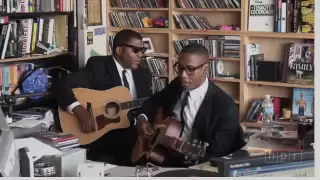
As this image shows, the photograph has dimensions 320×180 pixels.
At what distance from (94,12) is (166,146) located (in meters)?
2.66

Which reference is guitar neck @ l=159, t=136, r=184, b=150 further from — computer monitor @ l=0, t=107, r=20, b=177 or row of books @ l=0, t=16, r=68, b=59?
row of books @ l=0, t=16, r=68, b=59

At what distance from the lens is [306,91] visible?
15.5 ft

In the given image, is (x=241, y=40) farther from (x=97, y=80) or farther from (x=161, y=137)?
(x=161, y=137)

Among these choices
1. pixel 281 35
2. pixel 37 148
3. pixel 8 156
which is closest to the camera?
pixel 8 156

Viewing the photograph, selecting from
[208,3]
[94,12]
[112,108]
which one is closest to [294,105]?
[208,3]

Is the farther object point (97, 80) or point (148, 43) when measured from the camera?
point (148, 43)

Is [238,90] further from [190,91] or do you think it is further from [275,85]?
[190,91]

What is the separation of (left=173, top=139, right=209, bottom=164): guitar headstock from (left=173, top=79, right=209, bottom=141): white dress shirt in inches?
7.1

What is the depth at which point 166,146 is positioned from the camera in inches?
123

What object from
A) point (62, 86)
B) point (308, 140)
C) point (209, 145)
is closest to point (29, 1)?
point (62, 86)

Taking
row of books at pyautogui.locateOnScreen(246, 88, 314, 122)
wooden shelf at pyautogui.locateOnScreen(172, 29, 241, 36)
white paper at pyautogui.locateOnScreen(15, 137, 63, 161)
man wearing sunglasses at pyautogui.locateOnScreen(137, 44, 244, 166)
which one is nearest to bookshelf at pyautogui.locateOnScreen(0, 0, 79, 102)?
wooden shelf at pyautogui.locateOnScreen(172, 29, 241, 36)

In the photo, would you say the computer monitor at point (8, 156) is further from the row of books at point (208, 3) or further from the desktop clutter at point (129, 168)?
the row of books at point (208, 3)

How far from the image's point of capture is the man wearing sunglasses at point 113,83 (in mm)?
4145

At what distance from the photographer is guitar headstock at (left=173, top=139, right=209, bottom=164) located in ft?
9.55
